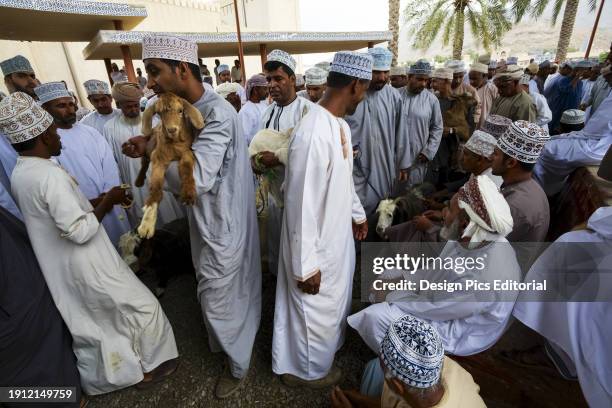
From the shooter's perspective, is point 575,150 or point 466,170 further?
point 575,150

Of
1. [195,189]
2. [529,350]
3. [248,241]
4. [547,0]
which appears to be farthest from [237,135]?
[547,0]

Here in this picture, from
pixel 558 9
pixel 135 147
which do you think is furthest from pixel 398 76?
pixel 558 9

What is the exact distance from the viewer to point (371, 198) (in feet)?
13.2

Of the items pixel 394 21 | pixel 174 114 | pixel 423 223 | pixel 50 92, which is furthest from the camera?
pixel 394 21

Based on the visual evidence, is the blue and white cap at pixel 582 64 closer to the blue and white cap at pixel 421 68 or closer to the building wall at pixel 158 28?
the blue and white cap at pixel 421 68

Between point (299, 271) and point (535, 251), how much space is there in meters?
1.85

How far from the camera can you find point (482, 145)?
8.86ft

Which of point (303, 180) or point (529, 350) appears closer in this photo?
point (303, 180)

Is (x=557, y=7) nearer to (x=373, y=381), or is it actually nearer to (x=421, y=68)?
(x=421, y=68)

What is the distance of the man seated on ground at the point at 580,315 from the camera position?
1549 mm

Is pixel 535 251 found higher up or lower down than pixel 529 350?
higher up

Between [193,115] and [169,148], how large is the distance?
22 cm

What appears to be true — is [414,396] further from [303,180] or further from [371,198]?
[371,198]

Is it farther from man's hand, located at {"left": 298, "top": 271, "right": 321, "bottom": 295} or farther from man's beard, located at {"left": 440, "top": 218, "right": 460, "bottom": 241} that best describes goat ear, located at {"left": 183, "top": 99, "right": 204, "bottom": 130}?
man's beard, located at {"left": 440, "top": 218, "right": 460, "bottom": 241}
